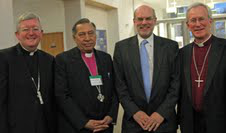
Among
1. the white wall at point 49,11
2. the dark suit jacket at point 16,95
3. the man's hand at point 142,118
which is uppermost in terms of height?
the white wall at point 49,11

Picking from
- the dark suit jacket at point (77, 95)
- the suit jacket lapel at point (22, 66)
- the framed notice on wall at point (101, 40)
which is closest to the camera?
the suit jacket lapel at point (22, 66)

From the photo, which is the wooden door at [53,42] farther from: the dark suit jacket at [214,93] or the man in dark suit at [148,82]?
the dark suit jacket at [214,93]

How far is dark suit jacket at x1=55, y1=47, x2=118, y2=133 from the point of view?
266 centimetres

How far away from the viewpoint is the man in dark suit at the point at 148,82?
2.58m

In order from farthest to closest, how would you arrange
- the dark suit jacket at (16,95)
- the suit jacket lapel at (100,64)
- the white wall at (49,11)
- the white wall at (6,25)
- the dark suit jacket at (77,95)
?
1. the white wall at (49,11)
2. the white wall at (6,25)
3. the suit jacket lapel at (100,64)
4. the dark suit jacket at (77,95)
5. the dark suit jacket at (16,95)

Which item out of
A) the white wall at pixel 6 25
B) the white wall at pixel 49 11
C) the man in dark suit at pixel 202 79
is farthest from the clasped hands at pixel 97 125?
→ the white wall at pixel 49 11

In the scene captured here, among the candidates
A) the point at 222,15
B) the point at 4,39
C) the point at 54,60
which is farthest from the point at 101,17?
the point at 54,60

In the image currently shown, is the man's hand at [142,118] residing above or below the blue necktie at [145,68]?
below

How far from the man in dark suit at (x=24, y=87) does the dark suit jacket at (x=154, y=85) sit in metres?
0.75

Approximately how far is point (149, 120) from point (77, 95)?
0.73 meters

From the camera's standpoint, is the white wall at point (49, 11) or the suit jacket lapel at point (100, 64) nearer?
the suit jacket lapel at point (100, 64)

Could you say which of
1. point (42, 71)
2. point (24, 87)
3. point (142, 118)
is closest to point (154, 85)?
point (142, 118)

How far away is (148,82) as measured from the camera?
262 cm

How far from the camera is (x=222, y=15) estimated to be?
38.4ft
